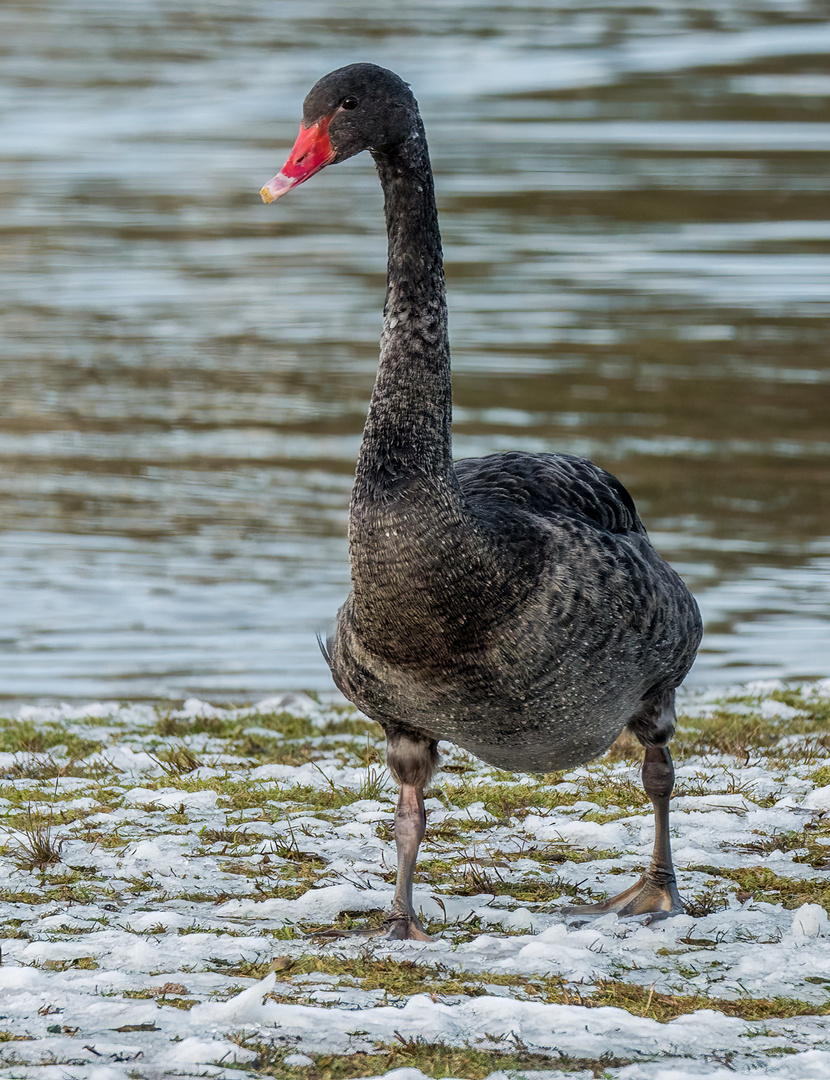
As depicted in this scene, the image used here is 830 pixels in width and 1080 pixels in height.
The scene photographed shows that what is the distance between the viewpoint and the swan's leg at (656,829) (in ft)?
20.4

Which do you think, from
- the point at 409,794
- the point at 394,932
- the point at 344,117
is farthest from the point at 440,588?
the point at 344,117

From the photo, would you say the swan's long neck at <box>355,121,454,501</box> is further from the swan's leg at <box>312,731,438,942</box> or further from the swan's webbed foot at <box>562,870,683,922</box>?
the swan's webbed foot at <box>562,870,683,922</box>

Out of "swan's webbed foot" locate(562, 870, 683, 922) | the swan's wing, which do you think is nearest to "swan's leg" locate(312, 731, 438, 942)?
"swan's webbed foot" locate(562, 870, 683, 922)

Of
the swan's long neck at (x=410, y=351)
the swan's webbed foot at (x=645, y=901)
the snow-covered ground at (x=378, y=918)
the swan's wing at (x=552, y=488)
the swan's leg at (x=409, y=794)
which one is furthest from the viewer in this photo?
the swan's wing at (x=552, y=488)

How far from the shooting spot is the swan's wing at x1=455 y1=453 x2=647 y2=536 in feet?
20.6

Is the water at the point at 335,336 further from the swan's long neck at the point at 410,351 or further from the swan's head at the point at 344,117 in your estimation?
the swan's head at the point at 344,117

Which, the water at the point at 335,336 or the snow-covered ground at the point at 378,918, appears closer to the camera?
the snow-covered ground at the point at 378,918

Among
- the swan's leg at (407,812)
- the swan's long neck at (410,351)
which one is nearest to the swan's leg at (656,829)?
the swan's leg at (407,812)

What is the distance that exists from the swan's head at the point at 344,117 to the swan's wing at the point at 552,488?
1443 millimetres

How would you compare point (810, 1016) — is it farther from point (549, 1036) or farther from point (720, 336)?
point (720, 336)

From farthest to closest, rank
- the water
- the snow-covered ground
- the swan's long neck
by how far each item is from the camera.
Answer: the water, the swan's long neck, the snow-covered ground

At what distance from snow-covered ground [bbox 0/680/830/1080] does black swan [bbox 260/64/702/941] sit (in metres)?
0.42

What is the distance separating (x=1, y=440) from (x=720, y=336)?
440 inches

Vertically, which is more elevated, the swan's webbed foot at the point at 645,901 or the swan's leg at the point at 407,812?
the swan's leg at the point at 407,812
